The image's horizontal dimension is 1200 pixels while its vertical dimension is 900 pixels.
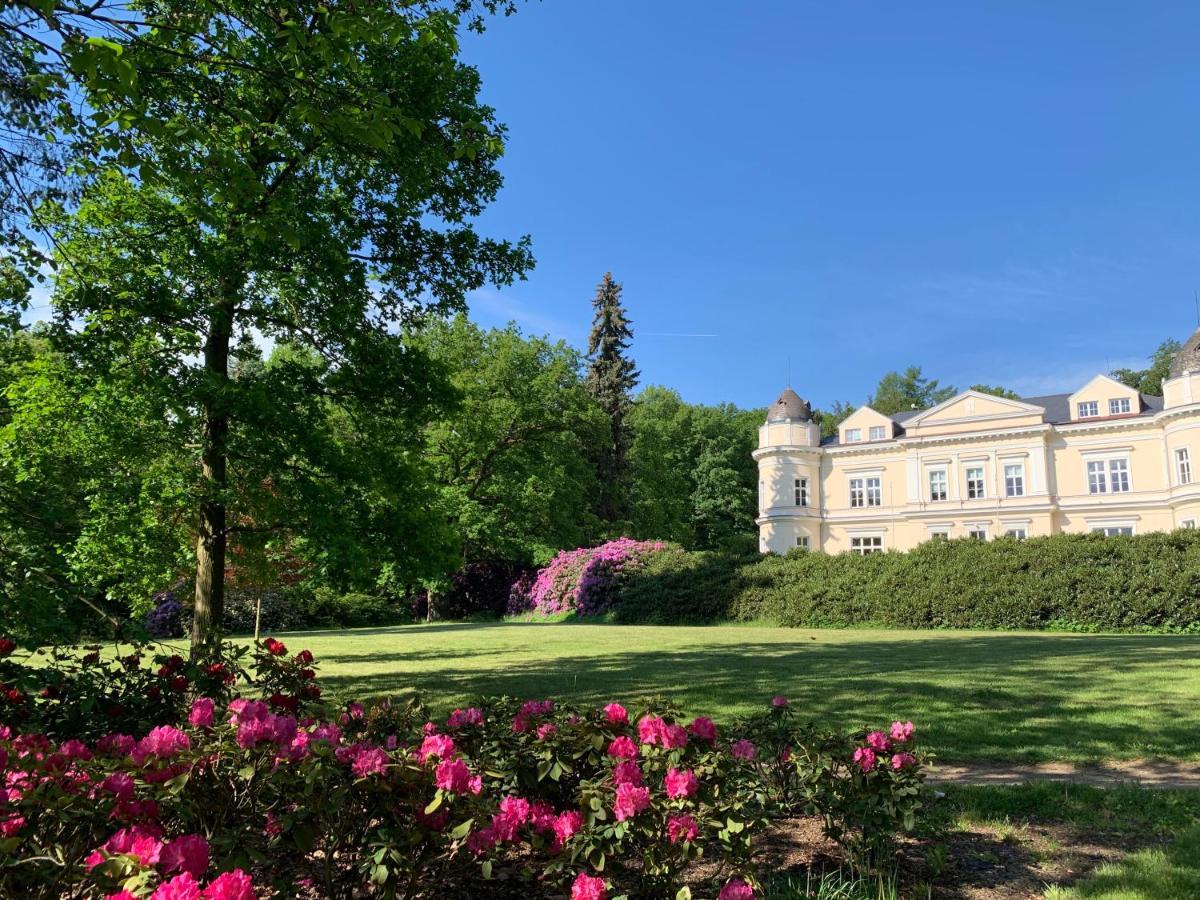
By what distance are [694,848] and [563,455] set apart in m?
33.8

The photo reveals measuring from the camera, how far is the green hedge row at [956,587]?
1969cm

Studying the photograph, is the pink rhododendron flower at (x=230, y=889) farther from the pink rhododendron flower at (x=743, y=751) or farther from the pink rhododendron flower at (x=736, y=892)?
the pink rhododendron flower at (x=743, y=751)

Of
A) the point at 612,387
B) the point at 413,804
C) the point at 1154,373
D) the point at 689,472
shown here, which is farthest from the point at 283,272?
the point at 1154,373

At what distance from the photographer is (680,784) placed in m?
2.70

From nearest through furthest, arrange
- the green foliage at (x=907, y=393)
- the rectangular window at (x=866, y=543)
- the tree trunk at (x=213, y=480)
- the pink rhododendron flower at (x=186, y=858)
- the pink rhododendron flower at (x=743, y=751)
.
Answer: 1. the pink rhododendron flower at (x=186, y=858)
2. the pink rhododendron flower at (x=743, y=751)
3. the tree trunk at (x=213, y=480)
4. the rectangular window at (x=866, y=543)
5. the green foliage at (x=907, y=393)

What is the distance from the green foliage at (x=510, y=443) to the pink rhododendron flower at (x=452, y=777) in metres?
29.4

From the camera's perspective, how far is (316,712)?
140 inches

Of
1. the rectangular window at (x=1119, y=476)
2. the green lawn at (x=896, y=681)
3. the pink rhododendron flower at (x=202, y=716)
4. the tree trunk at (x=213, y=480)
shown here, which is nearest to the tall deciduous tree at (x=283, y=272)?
the tree trunk at (x=213, y=480)

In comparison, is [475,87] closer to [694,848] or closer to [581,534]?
[694,848]

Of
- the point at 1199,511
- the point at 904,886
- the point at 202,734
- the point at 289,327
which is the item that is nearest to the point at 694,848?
the point at 904,886

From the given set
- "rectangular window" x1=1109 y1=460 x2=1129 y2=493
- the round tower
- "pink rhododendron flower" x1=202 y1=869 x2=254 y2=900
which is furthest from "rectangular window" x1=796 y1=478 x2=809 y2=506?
"pink rhododendron flower" x1=202 y1=869 x2=254 y2=900

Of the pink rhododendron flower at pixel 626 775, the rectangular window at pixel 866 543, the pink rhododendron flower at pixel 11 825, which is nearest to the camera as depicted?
the pink rhododendron flower at pixel 11 825

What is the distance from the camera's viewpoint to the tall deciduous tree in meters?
7.59

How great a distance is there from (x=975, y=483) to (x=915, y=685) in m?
34.2
